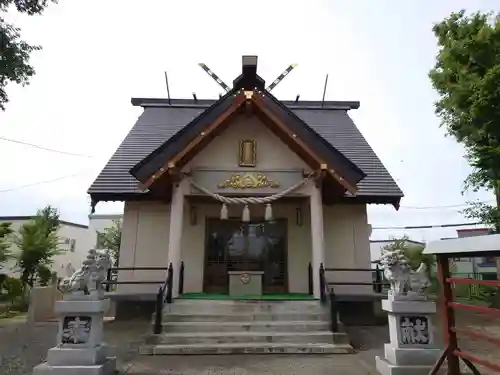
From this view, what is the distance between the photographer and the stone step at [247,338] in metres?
6.72

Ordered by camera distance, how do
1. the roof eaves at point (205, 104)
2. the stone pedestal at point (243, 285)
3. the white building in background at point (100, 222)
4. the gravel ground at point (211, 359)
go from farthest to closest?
the white building in background at point (100, 222), the roof eaves at point (205, 104), the stone pedestal at point (243, 285), the gravel ground at point (211, 359)

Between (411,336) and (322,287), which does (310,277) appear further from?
(411,336)

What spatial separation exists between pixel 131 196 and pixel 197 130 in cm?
298

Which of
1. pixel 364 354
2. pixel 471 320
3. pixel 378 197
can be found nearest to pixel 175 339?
pixel 364 354

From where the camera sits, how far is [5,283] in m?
14.0

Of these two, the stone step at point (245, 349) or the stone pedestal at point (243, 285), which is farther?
the stone pedestal at point (243, 285)

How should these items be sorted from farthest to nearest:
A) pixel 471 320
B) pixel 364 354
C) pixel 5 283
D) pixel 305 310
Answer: pixel 5 283 → pixel 471 320 → pixel 305 310 → pixel 364 354

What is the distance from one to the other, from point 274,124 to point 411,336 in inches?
229

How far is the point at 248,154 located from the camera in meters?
9.53

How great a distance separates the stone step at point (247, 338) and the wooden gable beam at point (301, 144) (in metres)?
3.42

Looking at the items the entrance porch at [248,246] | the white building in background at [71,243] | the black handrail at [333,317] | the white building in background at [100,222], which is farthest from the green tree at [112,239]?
the black handrail at [333,317]

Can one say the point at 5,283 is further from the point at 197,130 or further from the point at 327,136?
the point at 327,136

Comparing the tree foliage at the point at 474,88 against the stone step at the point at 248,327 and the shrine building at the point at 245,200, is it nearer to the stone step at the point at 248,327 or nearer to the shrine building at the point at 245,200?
the shrine building at the point at 245,200

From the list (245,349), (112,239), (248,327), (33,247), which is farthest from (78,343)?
(112,239)
